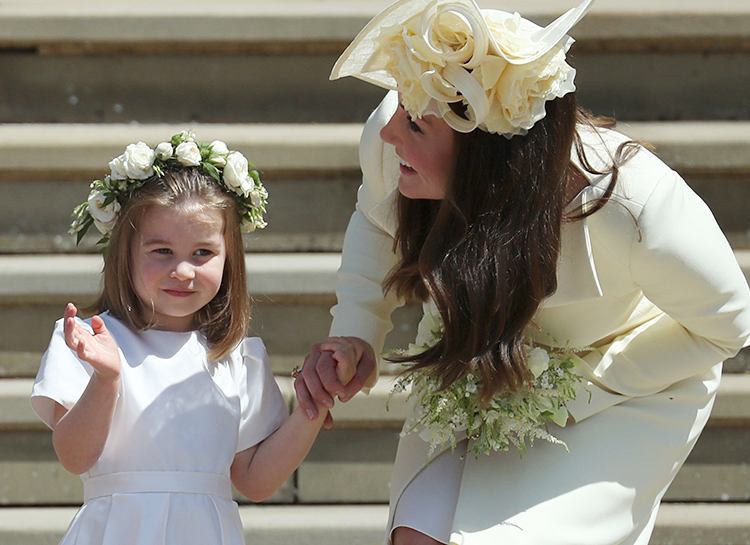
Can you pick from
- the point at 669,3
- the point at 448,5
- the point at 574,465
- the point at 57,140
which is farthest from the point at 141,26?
the point at 574,465

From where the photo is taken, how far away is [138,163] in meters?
2.12

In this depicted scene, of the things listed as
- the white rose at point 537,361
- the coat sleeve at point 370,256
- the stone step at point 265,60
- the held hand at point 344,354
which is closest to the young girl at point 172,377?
the held hand at point 344,354

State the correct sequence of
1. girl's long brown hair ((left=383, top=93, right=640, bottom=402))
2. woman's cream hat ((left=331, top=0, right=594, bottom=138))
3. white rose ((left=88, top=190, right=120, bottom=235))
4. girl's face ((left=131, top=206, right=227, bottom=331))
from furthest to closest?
white rose ((left=88, top=190, right=120, bottom=235)), girl's face ((left=131, top=206, right=227, bottom=331)), girl's long brown hair ((left=383, top=93, right=640, bottom=402)), woman's cream hat ((left=331, top=0, right=594, bottom=138))

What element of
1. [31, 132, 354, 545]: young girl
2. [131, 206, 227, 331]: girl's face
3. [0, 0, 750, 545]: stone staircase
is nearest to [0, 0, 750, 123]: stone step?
[0, 0, 750, 545]: stone staircase

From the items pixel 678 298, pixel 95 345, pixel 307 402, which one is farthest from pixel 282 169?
pixel 678 298

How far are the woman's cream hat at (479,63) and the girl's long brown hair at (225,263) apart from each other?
611 millimetres

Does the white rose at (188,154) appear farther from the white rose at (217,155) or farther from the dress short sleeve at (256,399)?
the dress short sleeve at (256,399)

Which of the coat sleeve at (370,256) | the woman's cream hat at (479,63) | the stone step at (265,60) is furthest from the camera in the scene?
the stone step at (265,60)

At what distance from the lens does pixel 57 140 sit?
124 inches

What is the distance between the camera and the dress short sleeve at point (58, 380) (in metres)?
1.98

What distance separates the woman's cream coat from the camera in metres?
1.91

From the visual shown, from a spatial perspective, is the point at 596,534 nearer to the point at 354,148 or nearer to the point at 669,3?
the point at 354,148

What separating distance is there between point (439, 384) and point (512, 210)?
1.42 feet

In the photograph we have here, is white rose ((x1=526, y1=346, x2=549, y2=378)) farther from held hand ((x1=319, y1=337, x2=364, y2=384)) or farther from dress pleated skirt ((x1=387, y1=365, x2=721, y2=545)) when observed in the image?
held hand ((x1=319, y1=337, x2=364, y2=384))
